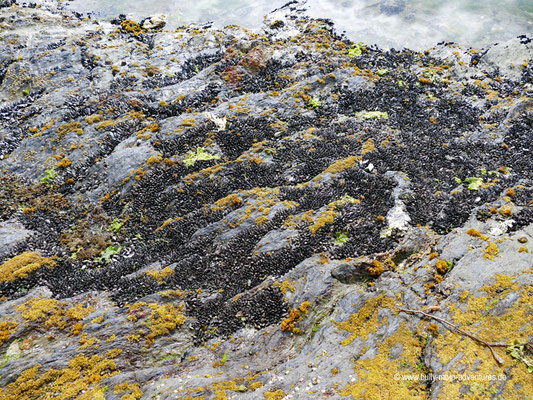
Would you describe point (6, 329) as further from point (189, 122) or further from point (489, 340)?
point (489, 340)

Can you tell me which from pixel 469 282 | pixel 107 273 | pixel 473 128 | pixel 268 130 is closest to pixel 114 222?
pixel 107 273

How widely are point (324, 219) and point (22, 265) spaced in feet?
43.6

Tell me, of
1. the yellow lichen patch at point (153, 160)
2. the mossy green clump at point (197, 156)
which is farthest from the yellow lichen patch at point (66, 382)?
the mossy green clump at point (197, 156)

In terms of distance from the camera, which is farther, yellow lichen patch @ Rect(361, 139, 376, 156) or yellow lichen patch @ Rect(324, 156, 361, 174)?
yellow lichen patch @ Rect(361, 139, 376, 156)

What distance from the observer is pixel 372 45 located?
25.9m

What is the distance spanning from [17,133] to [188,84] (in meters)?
11.5

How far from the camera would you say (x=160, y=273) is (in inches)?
486

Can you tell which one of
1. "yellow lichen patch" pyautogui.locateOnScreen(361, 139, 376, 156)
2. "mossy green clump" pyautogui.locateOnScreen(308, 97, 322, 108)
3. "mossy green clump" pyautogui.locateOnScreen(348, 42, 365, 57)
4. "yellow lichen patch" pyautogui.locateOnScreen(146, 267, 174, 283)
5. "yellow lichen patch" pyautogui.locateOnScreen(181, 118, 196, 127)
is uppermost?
"mossy green clump" pyautogui.locateOnScreen(348, 42, 365, 57)

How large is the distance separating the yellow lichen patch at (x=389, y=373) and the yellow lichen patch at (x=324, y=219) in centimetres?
518

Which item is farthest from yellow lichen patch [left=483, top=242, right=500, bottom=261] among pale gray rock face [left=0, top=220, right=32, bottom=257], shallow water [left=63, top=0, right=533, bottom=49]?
shallow water [left=63, top=0, right=533, bottom=49]

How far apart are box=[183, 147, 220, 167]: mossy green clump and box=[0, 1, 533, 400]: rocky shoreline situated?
0.16m

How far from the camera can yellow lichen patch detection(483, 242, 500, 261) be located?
9.05m

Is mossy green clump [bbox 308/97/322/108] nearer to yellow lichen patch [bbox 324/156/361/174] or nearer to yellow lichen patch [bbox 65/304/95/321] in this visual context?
yellow lichen patch [bbox 324/156/361/174]

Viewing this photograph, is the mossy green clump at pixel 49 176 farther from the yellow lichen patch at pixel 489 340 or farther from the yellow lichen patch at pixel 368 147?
the yellow lichen patch at pixel 489 340
